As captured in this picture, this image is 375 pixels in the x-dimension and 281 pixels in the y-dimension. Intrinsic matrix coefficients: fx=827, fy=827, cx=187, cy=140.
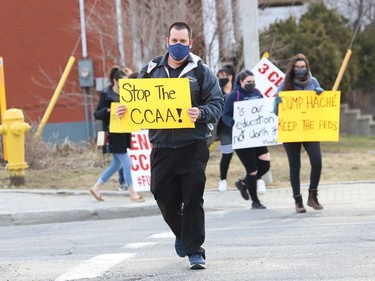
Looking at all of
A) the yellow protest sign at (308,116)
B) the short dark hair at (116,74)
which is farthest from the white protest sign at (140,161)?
the yellow protest sign at (308,116)

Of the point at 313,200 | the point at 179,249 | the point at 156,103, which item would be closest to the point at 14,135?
the point at 313,200

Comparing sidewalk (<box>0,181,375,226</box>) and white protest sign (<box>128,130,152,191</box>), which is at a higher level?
white protest sign (<box>128,130,152,191</box>)

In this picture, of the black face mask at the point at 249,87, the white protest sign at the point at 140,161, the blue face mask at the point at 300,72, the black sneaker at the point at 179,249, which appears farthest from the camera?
the white protest sign at the point at 140,161

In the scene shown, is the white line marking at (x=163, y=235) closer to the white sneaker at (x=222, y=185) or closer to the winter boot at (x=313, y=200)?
the winter boot at (x=313, y=200)

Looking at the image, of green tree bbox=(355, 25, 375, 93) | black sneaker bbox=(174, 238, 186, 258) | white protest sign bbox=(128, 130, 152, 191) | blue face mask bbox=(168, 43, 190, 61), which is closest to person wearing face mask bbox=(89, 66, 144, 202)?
white protest sign bbox=(128, 130, 152, 191)

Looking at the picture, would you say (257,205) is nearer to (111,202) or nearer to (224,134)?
(224,134)

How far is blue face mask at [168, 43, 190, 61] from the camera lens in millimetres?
6430

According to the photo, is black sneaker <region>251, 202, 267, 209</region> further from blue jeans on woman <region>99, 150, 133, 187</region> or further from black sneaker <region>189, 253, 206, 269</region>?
black sneaker <region>189, 253, 206, 269</region>

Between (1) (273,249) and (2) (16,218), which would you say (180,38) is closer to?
(1) (273,249)

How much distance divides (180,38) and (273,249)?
2.16 metres

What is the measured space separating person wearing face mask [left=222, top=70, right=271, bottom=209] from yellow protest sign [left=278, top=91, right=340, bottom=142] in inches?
26.4

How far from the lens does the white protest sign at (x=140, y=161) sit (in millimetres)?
12195

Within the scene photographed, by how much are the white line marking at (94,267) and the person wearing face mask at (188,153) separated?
0.75 m

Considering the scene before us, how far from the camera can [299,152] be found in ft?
33.1
